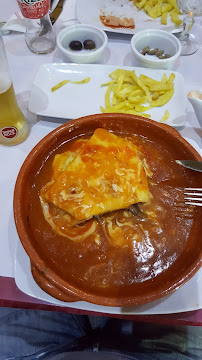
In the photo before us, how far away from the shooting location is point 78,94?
1590 mm

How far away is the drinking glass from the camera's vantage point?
1743 mm

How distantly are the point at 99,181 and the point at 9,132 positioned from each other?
0.58 m

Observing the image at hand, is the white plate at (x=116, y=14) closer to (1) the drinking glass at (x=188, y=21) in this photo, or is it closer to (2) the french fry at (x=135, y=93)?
(1) the drinking glass at (x=188, y=21)

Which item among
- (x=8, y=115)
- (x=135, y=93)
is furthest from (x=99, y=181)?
(x=135, y=93)

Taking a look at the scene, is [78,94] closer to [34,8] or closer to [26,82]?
[26,82]

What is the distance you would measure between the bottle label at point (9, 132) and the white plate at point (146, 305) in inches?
23.1

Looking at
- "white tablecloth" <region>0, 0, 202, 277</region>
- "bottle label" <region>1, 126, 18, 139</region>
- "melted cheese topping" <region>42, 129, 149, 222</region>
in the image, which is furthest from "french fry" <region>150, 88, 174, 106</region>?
"bottle label" <region>1, 126, 18, 139</region>

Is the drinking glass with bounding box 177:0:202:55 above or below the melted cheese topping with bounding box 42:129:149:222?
above

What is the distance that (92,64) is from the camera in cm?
167

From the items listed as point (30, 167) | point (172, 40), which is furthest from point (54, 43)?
point (30, 167)

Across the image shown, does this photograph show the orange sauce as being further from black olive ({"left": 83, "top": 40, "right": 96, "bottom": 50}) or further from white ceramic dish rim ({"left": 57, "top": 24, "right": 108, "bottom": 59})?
black olive ({"left": 83, "top": 40, "right": 96, "bottom": 50})

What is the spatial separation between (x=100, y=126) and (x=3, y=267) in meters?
0.61

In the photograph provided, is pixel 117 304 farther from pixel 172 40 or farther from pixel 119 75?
pixel 172 40

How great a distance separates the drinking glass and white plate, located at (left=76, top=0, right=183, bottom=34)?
9 cm
